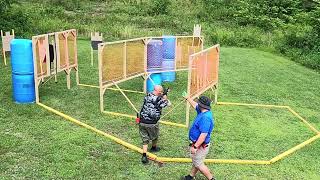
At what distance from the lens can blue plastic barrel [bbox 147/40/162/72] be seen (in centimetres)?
1141

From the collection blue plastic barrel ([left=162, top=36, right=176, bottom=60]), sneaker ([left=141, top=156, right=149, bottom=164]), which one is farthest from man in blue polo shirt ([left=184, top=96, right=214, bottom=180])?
blue plastic barrel ([left=162, top=36, right=176, bottom=60])

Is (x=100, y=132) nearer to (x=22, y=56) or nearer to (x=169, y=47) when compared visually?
(x=22, y=56)

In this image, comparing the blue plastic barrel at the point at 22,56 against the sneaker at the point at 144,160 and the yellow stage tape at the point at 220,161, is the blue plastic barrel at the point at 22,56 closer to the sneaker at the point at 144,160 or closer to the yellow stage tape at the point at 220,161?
the sneaker at the point at 144,160

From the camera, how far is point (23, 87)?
10180mm

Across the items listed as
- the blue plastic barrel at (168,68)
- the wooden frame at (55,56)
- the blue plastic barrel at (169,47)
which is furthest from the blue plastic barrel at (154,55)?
the wooden frame at (55,56)

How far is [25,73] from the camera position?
33.5ft

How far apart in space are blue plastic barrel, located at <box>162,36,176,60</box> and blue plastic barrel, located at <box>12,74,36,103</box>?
3.92 meters

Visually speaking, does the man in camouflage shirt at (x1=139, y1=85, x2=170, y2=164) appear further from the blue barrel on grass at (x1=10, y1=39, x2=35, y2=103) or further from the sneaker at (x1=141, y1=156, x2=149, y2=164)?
the blue barrel on grass at (x1=10, y1=39, x2=35, y2=103)

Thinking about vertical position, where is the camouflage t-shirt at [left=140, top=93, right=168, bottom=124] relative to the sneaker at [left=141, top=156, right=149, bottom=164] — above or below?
above

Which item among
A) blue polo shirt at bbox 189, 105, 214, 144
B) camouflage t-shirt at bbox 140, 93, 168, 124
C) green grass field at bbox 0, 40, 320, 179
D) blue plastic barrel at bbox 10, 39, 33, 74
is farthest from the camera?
blue plastic barrel at bbox 10, 39, 33, 74

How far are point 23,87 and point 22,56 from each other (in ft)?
2.46

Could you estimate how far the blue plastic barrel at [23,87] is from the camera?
10.2 metres

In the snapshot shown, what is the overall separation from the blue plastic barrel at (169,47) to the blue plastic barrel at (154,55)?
74cm

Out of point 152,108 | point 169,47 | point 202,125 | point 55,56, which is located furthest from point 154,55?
point 202,125
